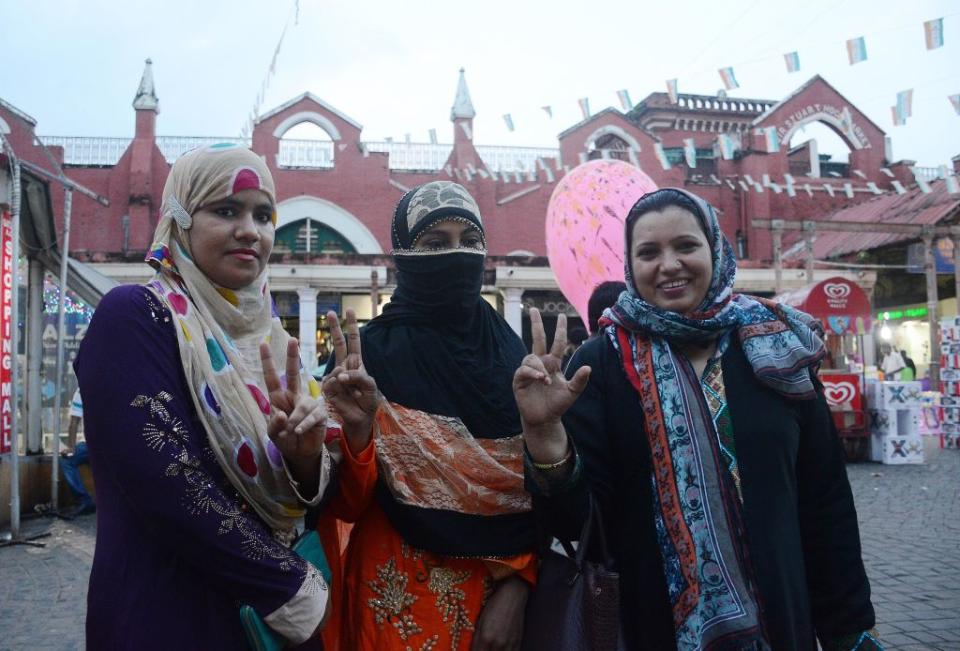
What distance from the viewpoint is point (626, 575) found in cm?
170

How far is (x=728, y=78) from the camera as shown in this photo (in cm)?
955

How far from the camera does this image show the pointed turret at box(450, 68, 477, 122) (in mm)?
18719

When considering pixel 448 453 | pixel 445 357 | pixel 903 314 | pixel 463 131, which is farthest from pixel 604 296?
pixel 903 314

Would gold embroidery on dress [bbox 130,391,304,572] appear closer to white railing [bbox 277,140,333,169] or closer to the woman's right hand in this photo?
the woman's right hand

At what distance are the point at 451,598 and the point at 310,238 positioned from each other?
16.7 m

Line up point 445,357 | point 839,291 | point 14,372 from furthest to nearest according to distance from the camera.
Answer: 1. point 839,291
2. point 14,372
3. point 445,357

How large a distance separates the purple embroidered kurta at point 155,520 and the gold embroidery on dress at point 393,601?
0.46 m

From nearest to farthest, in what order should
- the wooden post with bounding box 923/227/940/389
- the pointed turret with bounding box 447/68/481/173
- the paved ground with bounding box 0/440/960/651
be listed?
the paved ground with bounding box 0/440/960/651 < the wooden post with bounding box 923/227/940/389 < the pointed turret with bounding box 447/68/481/173

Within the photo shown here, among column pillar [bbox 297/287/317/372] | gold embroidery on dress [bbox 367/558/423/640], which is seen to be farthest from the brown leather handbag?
column pillar [bbox 297/287/317/372]

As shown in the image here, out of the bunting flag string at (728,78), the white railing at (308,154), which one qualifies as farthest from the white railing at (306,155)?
the bunting flag string at (728,78)

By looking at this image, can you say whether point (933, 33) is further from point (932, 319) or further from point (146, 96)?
point (146, 96)

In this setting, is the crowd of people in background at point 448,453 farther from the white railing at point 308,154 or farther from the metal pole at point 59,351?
the white railing at point 308,154

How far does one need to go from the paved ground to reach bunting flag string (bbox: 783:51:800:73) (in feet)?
17.3

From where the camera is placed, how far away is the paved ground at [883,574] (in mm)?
3666
